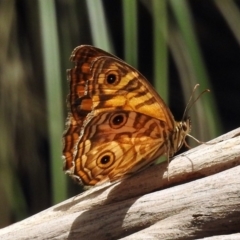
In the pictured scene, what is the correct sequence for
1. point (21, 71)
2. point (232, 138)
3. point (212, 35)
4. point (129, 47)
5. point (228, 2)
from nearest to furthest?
1. point (232, 138)
2. point (129, 47)
3. point (228, 2)
4. point (21, 71)
5. point (212, 35)

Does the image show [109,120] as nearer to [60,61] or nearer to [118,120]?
[118,120]

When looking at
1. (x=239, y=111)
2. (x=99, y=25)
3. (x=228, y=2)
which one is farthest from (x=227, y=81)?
(x=99, y=25)

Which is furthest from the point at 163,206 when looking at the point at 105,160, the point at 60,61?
the point at 60,61

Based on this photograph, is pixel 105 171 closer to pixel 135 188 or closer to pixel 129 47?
pixel 135 188

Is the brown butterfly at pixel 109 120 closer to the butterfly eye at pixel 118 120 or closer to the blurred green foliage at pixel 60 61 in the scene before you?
the butterfly eye at pixel 118 120

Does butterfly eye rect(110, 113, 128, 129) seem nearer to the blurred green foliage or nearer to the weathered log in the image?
the weathered log

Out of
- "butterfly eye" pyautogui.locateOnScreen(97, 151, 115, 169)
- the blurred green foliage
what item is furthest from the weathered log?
the blurred green foliage
